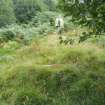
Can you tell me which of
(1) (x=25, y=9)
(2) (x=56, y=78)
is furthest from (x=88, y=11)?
(1) (x=25, y=9)

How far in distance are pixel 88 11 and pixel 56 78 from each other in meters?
1.64

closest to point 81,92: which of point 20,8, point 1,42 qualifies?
point 1,42

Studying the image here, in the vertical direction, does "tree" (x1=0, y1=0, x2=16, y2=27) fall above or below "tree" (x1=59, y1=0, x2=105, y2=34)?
below

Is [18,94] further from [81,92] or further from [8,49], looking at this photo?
[8,49]

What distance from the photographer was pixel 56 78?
23.5 ft

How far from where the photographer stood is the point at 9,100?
6.37m

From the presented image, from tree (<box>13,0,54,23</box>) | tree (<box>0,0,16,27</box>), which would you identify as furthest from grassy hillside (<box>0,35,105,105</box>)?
tree (<box>13,0,54,23</box>)

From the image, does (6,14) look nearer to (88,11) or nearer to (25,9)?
(25,9)

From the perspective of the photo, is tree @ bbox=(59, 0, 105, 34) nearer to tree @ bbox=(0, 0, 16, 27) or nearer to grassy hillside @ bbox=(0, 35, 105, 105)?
grassy hillside @ bbox=(0, 35, 105, 105)

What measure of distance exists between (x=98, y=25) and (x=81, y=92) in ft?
4.44

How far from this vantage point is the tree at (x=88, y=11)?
6.29 metres

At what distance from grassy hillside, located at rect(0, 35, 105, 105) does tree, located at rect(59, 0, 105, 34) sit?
44.3 inches

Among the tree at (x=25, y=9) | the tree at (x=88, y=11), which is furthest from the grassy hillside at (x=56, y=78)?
the tree at (x=25, y=9)

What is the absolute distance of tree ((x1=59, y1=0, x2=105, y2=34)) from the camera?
6.29 metres
